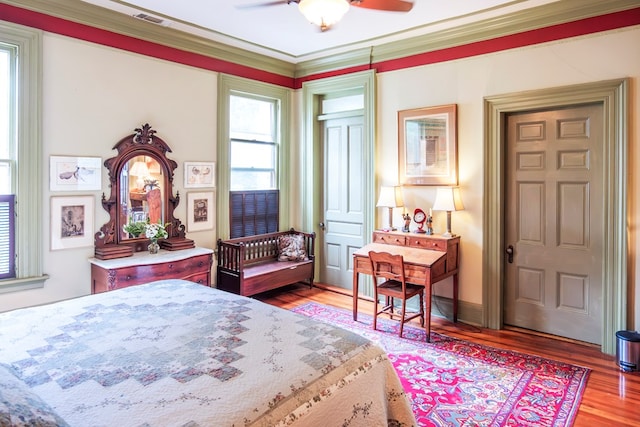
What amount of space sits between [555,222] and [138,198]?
397 cm

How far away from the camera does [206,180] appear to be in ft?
15.5

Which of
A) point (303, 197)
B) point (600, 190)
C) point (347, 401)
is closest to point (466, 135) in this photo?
point (600, 190)

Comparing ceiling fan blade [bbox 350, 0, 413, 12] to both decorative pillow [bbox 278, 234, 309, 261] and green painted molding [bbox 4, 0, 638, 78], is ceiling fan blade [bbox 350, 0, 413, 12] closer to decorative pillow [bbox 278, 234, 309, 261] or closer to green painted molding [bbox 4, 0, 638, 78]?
green painted molding [bbox 4, 0, 638, 78]

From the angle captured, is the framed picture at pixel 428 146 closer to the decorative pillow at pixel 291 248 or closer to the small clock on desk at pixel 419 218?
the small clock on desk at pixel 419 218

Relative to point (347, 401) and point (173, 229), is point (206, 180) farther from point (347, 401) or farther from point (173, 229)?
point (347, 401)

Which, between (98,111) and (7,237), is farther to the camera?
(98,111)

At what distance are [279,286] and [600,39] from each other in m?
3.94

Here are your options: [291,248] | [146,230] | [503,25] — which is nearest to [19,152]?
[146,230]

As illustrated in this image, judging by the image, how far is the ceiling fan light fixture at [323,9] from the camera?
2.54 metres

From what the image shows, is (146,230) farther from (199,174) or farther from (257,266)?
(257,266)

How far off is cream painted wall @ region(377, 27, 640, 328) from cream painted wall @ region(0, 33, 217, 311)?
2.19 m

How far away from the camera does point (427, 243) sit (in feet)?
13.7

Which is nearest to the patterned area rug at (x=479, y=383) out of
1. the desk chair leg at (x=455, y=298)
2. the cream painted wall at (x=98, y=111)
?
the desk chair leg at (x=455, y=298)

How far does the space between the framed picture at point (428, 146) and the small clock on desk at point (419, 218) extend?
0.32m
